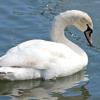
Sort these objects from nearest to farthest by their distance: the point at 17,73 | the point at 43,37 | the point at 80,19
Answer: the point at 17,73 → the point at 80,19 → the point at 43,37

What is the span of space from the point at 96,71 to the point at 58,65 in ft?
1.94

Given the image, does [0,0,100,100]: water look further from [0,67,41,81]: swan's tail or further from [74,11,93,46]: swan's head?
[74,11,93,46]: swan's head

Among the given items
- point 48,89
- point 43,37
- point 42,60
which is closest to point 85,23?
point 43,37

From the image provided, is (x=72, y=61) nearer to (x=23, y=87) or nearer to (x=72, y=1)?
(x=23, y=87)

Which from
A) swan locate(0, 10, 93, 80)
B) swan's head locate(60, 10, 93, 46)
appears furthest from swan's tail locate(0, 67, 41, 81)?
swan's head locate(60, 10, 93, 46)

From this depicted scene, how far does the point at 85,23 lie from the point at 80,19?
0.33 ft

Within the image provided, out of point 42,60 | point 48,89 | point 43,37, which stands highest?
point 43,37

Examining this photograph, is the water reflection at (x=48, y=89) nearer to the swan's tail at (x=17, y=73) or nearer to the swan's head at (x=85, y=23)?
the swan's tail at (x=17, y=73)

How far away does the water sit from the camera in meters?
7.59

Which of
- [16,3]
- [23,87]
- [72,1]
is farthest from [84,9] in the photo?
[23,87]

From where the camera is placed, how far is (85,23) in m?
8.56

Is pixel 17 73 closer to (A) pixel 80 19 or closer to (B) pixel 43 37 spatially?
(A) pixel 80 19

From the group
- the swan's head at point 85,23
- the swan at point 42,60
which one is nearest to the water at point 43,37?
the swan at point 42,60

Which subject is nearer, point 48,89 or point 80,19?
point 48,89
